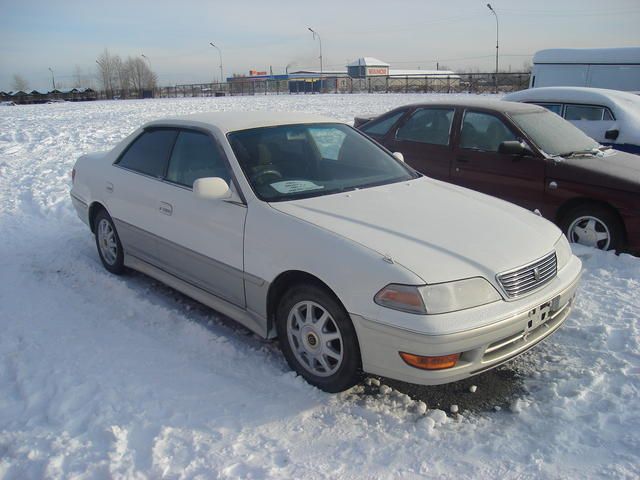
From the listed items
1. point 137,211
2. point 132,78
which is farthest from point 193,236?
point 132,78

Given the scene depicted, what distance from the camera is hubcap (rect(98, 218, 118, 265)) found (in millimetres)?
5000

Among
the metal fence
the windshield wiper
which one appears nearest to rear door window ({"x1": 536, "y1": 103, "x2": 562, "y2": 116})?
the windshield wiper

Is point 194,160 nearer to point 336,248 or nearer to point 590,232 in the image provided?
point 336,248

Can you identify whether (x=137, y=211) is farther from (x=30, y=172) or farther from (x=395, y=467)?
(x=30, y=172)

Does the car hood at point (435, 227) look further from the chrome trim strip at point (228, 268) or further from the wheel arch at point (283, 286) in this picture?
the chrome trim strip at point (228, 268)

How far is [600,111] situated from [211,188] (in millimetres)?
6362

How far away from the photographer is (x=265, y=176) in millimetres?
3695

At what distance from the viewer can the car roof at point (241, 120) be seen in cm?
406

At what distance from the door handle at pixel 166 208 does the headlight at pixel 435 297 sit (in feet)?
6.58

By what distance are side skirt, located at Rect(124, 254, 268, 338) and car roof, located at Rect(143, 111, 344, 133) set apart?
1.19m

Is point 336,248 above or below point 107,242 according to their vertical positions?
above

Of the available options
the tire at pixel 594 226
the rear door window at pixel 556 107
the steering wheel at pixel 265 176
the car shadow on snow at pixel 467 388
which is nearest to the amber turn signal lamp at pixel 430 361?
the car shadow on snow at pixel 467 388

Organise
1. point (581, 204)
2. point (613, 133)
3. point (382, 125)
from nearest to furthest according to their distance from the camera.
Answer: point (581, 204) → point (613, 133) → point (382, 125)

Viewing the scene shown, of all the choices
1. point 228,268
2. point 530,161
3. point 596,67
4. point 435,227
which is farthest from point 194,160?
point 596,67
